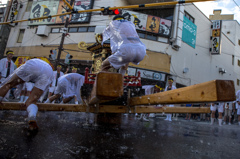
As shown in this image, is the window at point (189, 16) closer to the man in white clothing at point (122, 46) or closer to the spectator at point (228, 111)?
the spectator at point (228, 111)

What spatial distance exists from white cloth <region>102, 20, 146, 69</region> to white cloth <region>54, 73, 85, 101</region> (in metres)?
3.21

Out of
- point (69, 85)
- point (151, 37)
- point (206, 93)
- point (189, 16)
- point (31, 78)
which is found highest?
point (189, 16)

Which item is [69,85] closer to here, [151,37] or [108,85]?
[108,85]

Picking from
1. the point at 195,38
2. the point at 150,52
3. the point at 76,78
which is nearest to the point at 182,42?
the point at 195,38

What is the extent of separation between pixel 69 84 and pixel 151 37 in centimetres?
1249

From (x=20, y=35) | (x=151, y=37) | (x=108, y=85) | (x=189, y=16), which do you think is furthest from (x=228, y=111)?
(x=20, y=35)

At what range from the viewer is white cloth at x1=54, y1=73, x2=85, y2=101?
19.1 ft

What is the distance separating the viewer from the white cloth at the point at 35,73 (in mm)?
2857

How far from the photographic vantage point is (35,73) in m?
2.90

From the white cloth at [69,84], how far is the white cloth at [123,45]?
10.5 feet

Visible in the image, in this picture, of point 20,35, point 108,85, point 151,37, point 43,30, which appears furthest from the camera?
point 20,35

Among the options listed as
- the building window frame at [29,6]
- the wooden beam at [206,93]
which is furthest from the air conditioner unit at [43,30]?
the wooden beam at [206,93]

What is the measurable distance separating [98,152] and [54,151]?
43 centimetres

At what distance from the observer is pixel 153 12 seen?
17.8 meters
